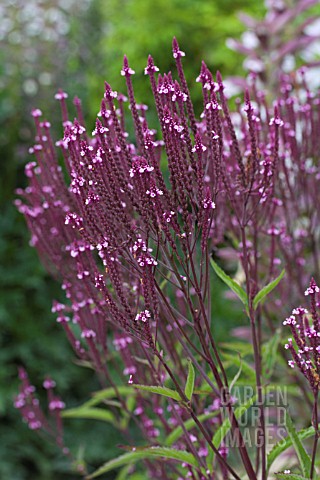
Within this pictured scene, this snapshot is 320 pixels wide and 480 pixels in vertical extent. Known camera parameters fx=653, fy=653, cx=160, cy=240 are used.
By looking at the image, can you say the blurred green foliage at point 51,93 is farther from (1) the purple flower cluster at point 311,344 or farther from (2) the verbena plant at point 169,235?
(1) the purple flower cluster at point 311,344

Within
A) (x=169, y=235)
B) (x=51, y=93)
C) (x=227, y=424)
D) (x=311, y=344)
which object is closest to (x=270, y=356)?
(x=227, y=424)

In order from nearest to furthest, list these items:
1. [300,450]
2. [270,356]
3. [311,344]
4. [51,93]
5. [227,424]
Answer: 1. [311,344]
2. [300,450]
3. [227,424]
4. [270,356]
5. [51,93]

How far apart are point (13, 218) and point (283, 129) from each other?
3165 mm

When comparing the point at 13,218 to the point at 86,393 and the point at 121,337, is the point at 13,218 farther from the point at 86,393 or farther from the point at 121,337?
the point at 121,337

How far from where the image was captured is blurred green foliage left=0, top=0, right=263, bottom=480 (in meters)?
4.66

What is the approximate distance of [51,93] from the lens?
5309 mm

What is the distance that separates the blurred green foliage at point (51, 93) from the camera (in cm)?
466

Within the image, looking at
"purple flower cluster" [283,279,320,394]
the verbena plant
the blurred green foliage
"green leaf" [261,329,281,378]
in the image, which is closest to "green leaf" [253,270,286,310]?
the verbena plant

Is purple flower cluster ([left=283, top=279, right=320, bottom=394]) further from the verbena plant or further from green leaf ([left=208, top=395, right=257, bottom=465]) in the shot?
green leaf ([left=208, top=395, right=257, bottom=465])

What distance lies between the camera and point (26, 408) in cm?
254

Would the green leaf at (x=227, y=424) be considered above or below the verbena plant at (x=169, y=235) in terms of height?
below

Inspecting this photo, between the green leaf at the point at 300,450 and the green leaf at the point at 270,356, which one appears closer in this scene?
the green leaf at the point at 300,450

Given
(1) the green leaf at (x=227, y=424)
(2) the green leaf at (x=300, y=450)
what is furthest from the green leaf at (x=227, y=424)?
(2) the green leaf at (x=300, y=450)

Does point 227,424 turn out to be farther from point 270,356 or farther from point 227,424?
point 270,356
